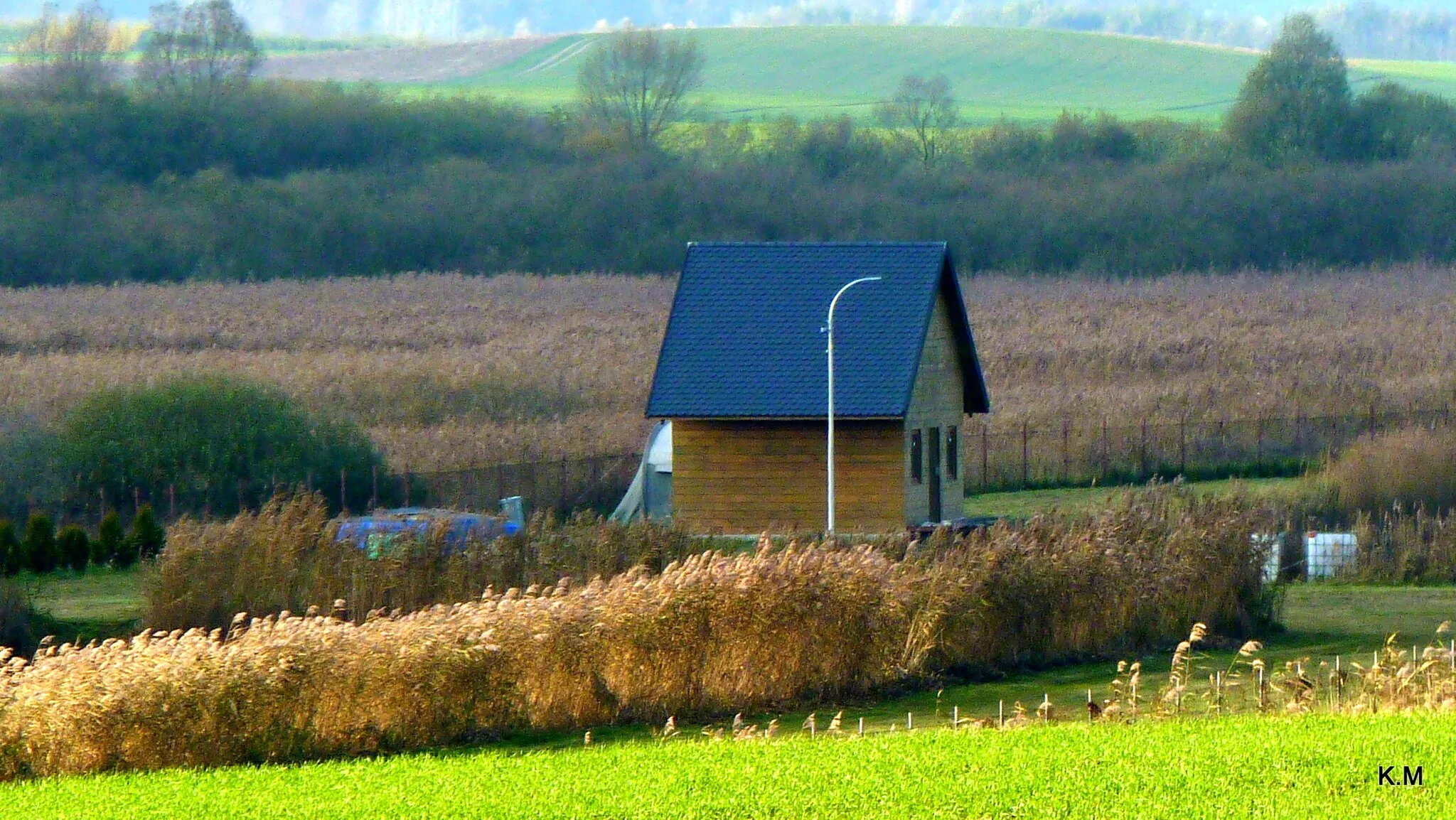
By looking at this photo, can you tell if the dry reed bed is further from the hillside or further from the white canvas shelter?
the hillside

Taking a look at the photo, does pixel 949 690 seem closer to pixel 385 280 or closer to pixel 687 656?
pixel 687 656

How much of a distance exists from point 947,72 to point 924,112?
91.8 feet

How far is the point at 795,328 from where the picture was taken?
31594 millimetres

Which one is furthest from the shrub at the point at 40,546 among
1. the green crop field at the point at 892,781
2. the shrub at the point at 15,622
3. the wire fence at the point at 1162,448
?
the wire fence at the point at 1162,448

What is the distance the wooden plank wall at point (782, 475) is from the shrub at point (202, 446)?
23.3 ft

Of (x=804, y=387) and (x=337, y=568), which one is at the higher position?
(x=804, y=387)

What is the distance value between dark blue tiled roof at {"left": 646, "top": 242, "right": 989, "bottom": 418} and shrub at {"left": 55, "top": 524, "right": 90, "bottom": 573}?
8.84 metres

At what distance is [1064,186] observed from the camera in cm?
9606

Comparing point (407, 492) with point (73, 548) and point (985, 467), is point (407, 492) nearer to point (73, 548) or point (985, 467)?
point (73, 548)

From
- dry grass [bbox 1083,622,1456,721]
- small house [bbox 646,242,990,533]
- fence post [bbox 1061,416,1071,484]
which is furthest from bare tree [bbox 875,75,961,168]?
dry grass [bbox 1083,622,1456,721]

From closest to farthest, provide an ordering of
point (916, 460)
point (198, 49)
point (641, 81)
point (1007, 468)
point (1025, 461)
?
point (916, 460) < point (1025, 461) < point (1007, 468) < point (198, 49) < point (641, 81)

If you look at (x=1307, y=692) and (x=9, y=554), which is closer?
(x=1307, y=692)

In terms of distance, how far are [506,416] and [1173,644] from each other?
86.3 ft

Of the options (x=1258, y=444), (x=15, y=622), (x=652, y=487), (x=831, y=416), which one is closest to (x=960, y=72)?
(x=1258, y=444)
